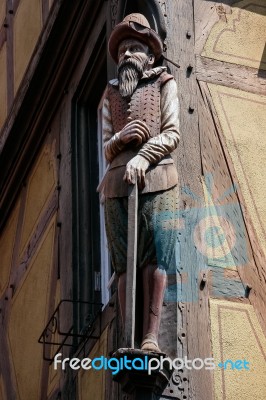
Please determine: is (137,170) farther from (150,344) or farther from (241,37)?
(241,37)

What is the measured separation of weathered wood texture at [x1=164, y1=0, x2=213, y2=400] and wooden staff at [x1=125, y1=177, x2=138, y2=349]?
19.6 inches

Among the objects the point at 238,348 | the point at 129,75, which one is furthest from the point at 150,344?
the point at 129,75

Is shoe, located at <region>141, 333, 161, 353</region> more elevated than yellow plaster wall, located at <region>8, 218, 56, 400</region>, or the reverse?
yellow plaster wall, located at <region>8, 218, 56, 400</region>

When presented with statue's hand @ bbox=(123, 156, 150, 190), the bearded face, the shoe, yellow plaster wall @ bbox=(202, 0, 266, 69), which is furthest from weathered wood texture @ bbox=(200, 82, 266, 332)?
the shoe

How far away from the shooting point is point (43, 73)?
1328 cm

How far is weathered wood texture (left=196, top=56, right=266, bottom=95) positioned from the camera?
420 inches

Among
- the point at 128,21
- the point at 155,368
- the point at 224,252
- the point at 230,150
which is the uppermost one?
the point at 128,21

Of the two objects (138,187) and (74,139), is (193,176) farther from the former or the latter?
(74,139)

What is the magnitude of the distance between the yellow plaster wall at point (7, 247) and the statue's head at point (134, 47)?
4082 millimetres

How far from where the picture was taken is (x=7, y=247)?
1410 cm

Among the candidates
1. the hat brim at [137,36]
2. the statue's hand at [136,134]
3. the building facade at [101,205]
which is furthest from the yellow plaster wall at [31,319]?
the statue's hand at [136,134]

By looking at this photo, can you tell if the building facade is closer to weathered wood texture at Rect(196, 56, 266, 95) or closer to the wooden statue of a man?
weathered wood texture at Rect(196, 56, 266, 95)

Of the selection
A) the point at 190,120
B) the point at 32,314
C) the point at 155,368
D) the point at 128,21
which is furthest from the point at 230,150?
the point at 32,314

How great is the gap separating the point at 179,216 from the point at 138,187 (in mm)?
488
